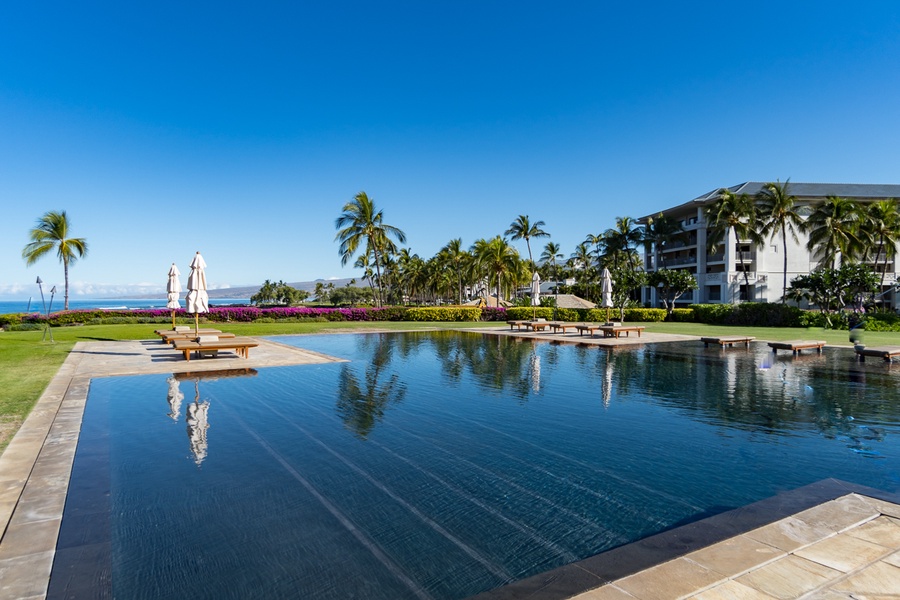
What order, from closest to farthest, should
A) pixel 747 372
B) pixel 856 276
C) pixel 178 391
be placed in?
pixel 178 391 < pixel 747 372 < pixel 856 276

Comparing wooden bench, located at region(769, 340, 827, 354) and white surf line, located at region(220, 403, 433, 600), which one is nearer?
white surf line, located at region(220, 403, 433, 600)

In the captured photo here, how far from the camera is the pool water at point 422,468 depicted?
3.93m

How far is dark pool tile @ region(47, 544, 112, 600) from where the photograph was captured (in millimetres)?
3443

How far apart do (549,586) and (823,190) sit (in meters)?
67.6

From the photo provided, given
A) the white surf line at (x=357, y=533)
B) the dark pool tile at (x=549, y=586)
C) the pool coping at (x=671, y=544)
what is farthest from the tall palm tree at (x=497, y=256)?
the dark pool tile at (x=549, y=586)

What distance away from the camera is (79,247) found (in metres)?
35.2

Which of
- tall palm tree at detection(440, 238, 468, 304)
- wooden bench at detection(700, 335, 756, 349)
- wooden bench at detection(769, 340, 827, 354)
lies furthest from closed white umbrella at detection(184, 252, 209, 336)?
tall palm tree at detection(440, 238, 468, 304)

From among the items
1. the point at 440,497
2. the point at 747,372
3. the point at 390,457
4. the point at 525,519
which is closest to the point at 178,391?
the point at 390,457

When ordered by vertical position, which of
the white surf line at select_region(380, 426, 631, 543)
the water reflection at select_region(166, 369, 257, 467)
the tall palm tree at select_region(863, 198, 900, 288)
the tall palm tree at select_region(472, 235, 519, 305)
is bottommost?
the white surf line at select_region(380, 426, 631, 543)

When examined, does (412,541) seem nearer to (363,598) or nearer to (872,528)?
(363,598)

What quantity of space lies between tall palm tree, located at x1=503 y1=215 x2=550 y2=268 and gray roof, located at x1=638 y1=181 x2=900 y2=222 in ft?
58.0

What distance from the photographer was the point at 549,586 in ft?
11.6

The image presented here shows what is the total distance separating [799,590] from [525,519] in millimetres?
2106

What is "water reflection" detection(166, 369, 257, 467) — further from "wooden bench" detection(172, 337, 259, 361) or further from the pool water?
"wooden bench" detection(172, 337, 259, 361)
